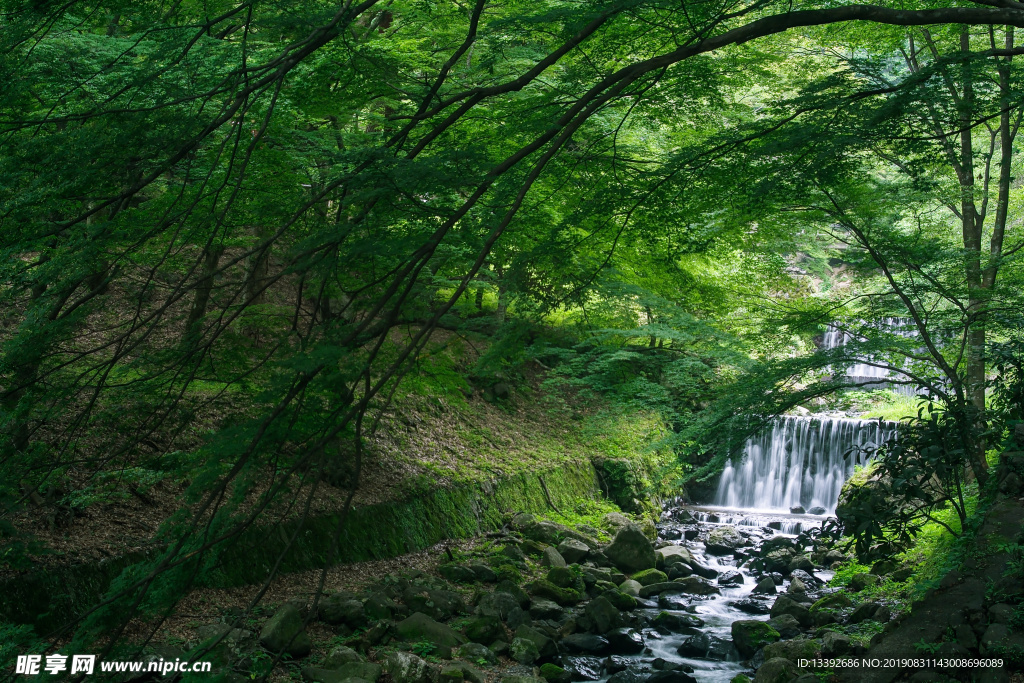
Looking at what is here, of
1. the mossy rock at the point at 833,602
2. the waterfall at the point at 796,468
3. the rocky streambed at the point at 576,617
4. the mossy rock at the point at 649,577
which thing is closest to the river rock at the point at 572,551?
the rocky streambed at the point at 576,617

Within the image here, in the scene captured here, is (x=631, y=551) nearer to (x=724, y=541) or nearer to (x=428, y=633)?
(x=724, y=541)

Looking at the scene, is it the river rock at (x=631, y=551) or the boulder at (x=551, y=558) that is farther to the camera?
the river rock at (x=631, y=551)

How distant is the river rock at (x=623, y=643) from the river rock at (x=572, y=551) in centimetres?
210

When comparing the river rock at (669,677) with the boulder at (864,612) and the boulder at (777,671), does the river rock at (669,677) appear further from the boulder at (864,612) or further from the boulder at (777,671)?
the boulder at (864,612)

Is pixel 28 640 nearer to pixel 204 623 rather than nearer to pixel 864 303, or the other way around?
pixel 204 623

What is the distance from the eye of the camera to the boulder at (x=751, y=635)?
7480 mm

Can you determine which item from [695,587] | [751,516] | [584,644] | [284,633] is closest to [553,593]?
[584,644]

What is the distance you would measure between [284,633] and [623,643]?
381 cm

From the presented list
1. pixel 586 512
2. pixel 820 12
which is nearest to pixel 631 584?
pixel 586 512

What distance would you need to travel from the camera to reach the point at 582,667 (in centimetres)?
680

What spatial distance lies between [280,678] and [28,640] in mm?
1681

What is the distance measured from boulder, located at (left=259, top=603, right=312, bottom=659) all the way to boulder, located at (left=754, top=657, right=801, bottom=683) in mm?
4084

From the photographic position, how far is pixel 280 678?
5.04 m

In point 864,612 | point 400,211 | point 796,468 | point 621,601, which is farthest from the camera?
point 796,468
